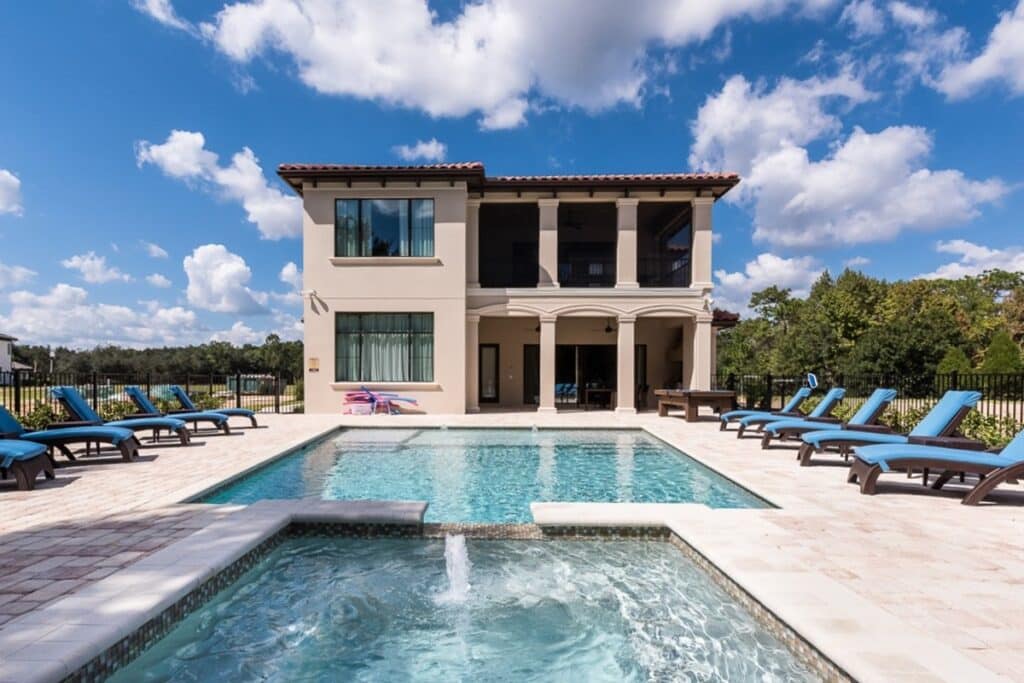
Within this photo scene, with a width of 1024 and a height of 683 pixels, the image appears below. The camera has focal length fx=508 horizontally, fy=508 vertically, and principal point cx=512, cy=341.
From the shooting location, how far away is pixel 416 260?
16906mm

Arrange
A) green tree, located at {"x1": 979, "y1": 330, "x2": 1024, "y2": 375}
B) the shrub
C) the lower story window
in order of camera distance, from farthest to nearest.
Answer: green tree, located at {"x1": 979, "y1": 330, "x2": 1024, "y2": 375} < the lower story window < the shrub

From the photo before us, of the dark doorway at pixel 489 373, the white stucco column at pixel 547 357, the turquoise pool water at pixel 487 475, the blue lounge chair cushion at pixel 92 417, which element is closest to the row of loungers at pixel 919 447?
the turquoise pool water at pixel 487 475

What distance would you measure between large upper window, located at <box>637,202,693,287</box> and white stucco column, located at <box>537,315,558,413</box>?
5.08m

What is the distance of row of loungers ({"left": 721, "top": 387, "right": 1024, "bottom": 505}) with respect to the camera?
243 inches

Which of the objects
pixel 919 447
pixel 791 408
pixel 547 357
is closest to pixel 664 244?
pixel 547 357

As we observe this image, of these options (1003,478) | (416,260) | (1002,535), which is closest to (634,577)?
(1002,535)

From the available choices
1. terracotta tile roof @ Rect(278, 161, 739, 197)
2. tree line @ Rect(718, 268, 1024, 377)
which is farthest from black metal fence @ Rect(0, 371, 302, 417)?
tree line @ Rect(718, 268, 1024, 377)

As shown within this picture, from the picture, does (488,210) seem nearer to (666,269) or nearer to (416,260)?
(416,260)

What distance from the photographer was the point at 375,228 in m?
17.1

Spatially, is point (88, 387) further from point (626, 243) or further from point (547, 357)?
point (626, 243)

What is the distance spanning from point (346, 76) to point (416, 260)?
18.5 feet

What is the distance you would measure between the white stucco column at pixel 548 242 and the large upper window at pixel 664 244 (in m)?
3.43

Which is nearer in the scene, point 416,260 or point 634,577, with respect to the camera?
point 634,577

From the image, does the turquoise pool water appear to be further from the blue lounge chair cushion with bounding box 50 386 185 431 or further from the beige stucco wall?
the beige stucco wall
